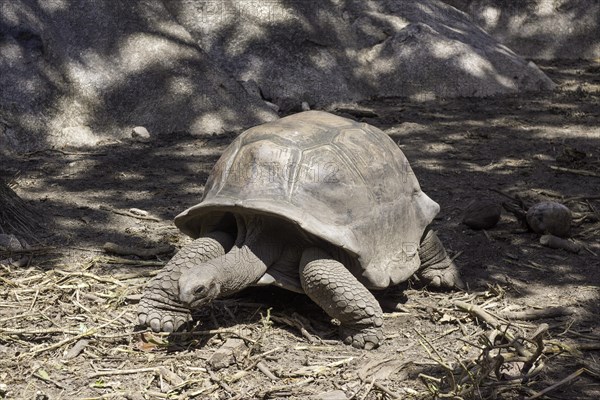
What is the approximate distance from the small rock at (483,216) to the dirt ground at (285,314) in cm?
6

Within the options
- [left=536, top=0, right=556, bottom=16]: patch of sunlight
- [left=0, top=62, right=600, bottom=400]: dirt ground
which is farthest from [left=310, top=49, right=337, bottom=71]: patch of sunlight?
[left=536, top=0, right=556, bottom=16]: patch of sunlight

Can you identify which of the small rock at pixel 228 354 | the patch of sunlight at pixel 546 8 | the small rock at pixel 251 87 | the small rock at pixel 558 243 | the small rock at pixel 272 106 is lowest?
the small rock at pixel 272 106

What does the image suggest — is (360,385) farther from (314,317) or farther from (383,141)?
(383,141)

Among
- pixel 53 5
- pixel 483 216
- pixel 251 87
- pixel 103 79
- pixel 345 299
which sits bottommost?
pixel 251 87

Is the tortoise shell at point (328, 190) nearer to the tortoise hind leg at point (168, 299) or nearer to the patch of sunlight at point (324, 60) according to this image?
the tortoise hind leg at point (168, 299)

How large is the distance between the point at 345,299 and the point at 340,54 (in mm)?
5501

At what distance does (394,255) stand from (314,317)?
0.47 m

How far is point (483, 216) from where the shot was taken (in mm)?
5215

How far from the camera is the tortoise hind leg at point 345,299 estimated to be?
12.3 ft

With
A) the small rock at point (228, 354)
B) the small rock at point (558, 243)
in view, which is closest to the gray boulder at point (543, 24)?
the small rock at point (558, 243)

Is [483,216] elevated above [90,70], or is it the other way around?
[90,70]

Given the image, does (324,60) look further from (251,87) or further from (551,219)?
(551,219)

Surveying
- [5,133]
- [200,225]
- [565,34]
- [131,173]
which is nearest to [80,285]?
[200,225]

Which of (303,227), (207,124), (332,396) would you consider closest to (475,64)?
(207,124)
